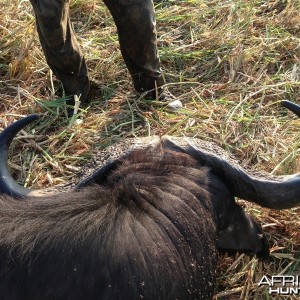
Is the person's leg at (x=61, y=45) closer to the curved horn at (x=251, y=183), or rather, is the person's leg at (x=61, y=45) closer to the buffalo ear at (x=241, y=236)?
the curved horn at (x=251, y=183)

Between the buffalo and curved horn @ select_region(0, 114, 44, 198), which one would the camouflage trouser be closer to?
curved horn @ select_region(0, 114, 44, 198)

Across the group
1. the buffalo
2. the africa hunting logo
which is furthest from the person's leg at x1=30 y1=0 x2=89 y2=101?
the africa hunting logo

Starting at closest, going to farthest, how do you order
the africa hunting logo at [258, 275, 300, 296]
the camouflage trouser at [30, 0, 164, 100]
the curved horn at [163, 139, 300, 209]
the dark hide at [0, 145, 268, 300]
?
the dark hide at [0, 145, 268, 300], the curved horn at [163, 139, 300, 209], the africa hunting logo at [258, 275, 300, 296], the camouflage trouser at [30, 0, 164, 100]

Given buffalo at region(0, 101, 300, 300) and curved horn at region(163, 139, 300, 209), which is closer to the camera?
buffalo at region(0, 101, 300, 300)

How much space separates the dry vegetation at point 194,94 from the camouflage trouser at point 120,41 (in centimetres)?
20

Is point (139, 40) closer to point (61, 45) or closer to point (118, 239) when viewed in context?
point (61, 45)

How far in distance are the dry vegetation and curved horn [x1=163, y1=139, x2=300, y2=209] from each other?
0.75 m

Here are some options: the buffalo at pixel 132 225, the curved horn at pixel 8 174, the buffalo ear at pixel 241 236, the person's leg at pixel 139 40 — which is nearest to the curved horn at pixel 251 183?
the buffalo at pixel 132 225

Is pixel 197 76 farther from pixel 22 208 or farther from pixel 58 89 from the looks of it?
pixel 22 208

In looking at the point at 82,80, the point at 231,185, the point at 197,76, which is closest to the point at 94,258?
the point at 231,185

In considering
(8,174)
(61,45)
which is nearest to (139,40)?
(61,45)

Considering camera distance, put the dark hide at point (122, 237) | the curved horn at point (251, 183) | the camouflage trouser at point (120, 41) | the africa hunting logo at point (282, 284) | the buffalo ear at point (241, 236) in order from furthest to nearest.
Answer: the camouflage trouser at point (120, 41) → the africa hunting logo at point (282, 284) → the buffalo ear at point (241, 236) → the curved horn at point (251, 183) → the dark hide at point (122, 237)

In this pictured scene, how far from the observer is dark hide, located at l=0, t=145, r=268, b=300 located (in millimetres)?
2455

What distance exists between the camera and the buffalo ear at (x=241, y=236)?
2.99 m
